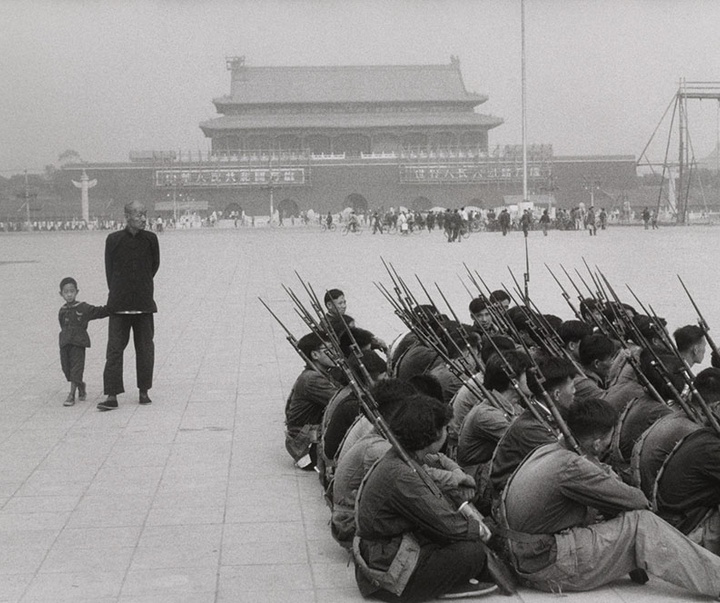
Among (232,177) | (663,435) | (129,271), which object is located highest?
(232,177)

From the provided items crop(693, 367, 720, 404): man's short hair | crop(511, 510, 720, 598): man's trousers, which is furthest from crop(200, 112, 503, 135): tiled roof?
crop(511, 510, 720, 598): man's trousers

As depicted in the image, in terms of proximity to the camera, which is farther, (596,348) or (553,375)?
(596,348)

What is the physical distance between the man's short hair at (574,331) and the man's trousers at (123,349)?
2.80 meters

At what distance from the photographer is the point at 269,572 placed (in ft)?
14.0

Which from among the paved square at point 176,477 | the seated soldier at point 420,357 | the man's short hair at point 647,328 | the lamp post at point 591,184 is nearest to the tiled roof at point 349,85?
the lamp post at point 591,184

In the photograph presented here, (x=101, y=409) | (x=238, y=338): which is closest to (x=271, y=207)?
(x=238, y=338)

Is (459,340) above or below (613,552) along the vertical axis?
above

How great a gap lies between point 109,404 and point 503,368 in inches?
137

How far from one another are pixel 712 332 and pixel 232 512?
6235 millimetres

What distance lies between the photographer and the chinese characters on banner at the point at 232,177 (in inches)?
2180

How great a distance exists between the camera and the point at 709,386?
4555 mm

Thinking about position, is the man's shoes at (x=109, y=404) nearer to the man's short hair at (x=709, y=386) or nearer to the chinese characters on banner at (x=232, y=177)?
the man's short hair at (x=709, y=386)

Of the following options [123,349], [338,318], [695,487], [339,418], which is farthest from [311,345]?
[695,487]

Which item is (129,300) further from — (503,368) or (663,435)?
(663,435)
